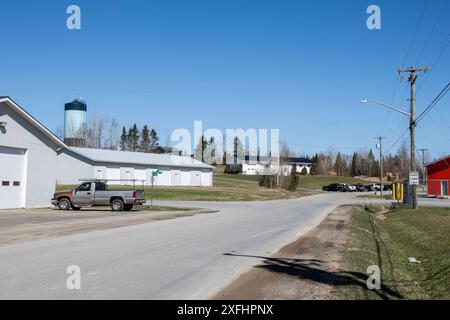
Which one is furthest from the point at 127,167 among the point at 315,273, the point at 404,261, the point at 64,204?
the point at 315,273

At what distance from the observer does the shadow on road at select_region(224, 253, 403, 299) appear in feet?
30.2

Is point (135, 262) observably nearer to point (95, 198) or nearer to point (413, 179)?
point (95, 198)

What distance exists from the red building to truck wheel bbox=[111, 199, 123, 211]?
1893 inches

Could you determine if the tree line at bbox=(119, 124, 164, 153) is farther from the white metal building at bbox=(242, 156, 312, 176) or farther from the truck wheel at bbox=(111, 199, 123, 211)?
the truck wheel at bbox=(111, 199, 123, 211)

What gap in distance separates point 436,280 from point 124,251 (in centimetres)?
747

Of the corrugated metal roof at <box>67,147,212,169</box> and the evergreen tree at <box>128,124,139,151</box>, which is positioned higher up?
the evergreen tree at <box>128,124,139,151</box>

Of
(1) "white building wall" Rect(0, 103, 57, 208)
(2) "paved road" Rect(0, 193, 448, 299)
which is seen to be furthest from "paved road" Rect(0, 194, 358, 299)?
(1) "white building wall" Rect(0, 103, 57, 208)

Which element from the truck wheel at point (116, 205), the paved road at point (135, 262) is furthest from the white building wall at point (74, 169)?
the paved road at point (135, 262)

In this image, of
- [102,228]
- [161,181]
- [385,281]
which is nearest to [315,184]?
[161,181]

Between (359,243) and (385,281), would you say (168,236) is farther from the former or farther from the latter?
(385,281)

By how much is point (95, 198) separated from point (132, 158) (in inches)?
1637

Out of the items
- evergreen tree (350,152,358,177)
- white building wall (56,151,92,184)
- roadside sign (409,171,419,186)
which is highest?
evergreen tree (350,152,358,177)
